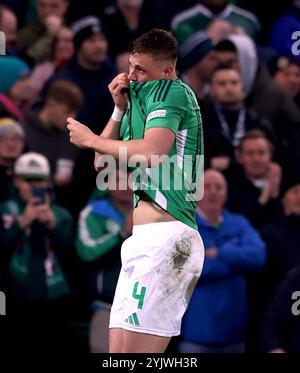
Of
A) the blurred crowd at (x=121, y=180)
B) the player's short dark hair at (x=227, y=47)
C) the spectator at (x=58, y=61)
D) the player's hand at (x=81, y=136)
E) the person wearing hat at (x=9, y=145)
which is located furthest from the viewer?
the spectator at (x=58, y=61)

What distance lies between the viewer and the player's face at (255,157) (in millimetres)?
9914

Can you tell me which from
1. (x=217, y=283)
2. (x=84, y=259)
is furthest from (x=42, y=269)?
(x=217, y=283)

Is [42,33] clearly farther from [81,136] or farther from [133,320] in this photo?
[133,320]

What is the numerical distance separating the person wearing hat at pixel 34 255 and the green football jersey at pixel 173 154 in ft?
9.29

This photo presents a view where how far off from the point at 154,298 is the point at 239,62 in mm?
4894

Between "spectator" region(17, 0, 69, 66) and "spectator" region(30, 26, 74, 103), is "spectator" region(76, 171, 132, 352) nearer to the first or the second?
"spectator" region(30, 26, 74, 103)

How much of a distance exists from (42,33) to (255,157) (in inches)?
111

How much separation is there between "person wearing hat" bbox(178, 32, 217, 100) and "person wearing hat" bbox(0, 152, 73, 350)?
205 centimetres

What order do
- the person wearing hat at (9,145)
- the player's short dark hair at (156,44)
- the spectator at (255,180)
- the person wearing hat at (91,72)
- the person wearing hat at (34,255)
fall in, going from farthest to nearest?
the person wearing hat at (91,72) < the spectator at (255,180) < the person wearing hat at (9,145) < the person wearing hat at (34,255) < the player's short dark hair at (156,44)

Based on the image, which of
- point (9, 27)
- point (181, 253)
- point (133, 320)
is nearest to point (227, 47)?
point (9, 27)

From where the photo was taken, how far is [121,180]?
8.85 metres

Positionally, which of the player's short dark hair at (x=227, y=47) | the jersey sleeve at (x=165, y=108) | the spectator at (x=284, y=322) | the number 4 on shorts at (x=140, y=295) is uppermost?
the player's short dark hair at (x=227, y=47)

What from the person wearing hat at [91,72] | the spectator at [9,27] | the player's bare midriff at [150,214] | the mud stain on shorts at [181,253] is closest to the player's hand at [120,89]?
the player's bare midriff at [150,214]

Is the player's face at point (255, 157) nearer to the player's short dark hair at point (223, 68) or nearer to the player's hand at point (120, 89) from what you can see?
the player's short dark hair at point (223, 68)
